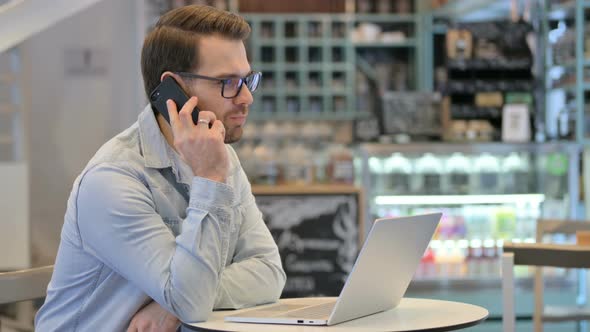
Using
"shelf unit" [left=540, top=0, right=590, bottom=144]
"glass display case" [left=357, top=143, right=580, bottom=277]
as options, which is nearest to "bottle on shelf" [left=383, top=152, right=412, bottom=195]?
"glass display case" [left=357, top=143, right=580, bottom=277]

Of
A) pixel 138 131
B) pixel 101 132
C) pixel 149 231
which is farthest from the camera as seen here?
pixel 101 132

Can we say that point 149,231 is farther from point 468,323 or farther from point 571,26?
point 571,26

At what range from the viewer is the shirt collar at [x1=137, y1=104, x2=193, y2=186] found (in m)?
2.25

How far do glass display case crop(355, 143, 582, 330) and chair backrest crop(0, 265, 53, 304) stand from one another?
4.06 meters

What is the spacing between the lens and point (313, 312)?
2.18 metres

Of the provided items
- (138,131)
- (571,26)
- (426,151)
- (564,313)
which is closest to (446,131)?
(426,151)

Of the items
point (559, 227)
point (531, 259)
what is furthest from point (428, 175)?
point (531, 259)

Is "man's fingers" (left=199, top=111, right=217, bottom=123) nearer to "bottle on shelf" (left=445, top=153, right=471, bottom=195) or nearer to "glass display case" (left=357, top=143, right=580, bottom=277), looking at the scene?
"glass display case" (left=357, top=143, right=580, bottom=277)

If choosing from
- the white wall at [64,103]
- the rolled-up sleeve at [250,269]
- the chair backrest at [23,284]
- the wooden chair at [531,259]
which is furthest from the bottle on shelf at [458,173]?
the chair backrest at [23,284]

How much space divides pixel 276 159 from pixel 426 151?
1027 mm

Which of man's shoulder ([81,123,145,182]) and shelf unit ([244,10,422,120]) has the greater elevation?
shelf unit ([244,10,422,120])

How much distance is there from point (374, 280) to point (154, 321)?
1.68 ft

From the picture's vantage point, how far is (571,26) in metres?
7.21

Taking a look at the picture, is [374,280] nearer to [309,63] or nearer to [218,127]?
[218,127]
